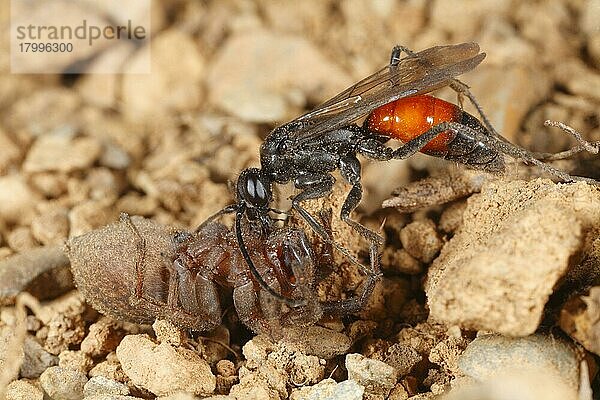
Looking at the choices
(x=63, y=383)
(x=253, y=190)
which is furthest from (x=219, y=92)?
(x=63, y=383)

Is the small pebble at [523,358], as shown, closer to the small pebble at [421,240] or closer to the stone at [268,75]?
the small pebble at [421,240]

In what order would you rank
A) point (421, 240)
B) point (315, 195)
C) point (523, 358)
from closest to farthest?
point (523, 358) < point (421, 240) < point (315, 195)

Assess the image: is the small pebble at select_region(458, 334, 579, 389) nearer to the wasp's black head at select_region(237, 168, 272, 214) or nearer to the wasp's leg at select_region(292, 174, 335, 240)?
the wasp's leg at select_region(292, 174, 335, 240)

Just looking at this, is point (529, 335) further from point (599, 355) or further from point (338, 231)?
point (338, 231)

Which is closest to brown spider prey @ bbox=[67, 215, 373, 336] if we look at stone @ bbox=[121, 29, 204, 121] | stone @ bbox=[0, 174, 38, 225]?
stone @ bbox=[0, 174, 38, 225]

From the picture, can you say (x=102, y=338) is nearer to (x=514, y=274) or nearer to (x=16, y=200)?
(x=16, y=200)

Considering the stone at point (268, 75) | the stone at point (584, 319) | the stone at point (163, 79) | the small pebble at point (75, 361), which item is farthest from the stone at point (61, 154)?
the stone at point (584, 319)

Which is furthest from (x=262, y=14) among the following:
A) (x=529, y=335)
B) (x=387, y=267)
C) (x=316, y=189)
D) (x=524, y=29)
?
(x=529, y=335)

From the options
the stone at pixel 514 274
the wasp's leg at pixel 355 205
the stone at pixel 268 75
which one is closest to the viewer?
the stone at pixel 514 274
